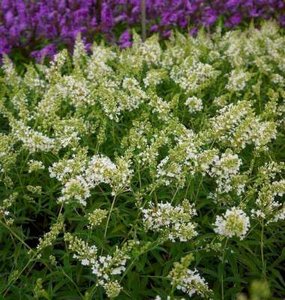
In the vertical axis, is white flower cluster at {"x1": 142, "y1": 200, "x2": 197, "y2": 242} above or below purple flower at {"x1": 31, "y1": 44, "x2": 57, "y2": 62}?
above

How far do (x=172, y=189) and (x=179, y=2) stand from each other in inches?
197

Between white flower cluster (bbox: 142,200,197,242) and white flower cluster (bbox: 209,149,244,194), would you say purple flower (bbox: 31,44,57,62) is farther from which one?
white flower cluster (bbox: 142,200,197,242)

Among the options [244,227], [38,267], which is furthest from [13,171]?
[244,227]

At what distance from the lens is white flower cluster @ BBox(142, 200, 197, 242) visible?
2.68 m

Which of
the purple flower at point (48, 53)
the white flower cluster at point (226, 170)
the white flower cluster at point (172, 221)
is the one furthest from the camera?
the purple flower at point (48, 53)

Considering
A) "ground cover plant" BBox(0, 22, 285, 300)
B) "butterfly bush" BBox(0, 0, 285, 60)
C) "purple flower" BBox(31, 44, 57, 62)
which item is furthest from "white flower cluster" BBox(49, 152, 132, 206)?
"purple flower" BBox(31, 44, 57, 62)

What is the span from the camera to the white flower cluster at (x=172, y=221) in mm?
2682

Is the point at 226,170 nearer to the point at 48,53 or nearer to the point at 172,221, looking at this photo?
the point at 172,221

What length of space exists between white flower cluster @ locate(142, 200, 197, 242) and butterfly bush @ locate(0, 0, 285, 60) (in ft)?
12.9

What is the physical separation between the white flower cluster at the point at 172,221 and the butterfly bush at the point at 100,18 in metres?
3.93

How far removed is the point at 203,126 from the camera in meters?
4.06

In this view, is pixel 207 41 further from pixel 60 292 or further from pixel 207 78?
pixel 60 292

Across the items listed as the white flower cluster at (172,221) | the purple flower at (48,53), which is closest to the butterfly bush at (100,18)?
the purple flower at (48,53)

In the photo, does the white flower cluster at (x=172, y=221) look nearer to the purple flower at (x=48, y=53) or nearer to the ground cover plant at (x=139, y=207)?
the ground cover plant at (x=139, y=207)
